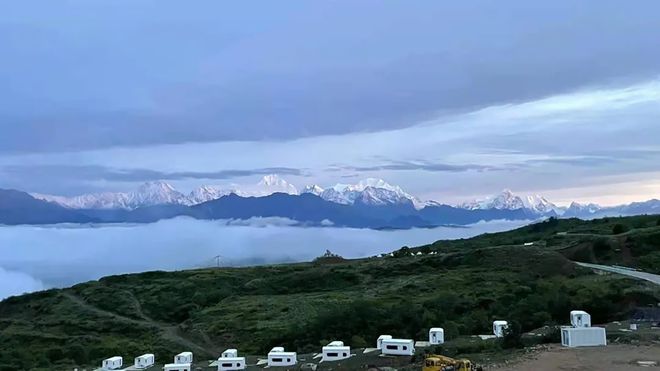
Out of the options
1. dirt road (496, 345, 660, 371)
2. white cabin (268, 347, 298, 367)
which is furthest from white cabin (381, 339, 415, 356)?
dirt road (496, 345, 660, 371)

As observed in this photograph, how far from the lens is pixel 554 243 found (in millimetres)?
84938

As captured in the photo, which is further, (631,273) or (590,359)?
(631,273)

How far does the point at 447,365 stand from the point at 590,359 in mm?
7188

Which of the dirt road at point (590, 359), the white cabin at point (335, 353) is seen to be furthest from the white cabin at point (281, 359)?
the dirt road at point (590, 359)

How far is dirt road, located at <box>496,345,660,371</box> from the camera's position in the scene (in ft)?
93.2

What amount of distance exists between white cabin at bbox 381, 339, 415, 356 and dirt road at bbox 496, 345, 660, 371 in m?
7.71

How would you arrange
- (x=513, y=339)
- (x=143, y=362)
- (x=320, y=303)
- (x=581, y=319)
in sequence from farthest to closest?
1. (x=320, y=303)
2. (x=143, y=362)
3. (x=581, y=319)
4. (x=513, y=339)

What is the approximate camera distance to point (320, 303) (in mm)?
64125

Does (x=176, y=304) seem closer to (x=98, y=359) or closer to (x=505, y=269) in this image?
(x=98, y=359)

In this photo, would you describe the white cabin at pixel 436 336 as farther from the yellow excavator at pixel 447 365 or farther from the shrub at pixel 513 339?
the yellow excavator at pixel 447 365

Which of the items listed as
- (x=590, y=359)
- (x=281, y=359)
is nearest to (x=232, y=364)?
(x=281, y=359)

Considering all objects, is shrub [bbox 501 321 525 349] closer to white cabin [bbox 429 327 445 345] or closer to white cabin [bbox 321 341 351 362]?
white cabin [bbox 429 327 445 345]

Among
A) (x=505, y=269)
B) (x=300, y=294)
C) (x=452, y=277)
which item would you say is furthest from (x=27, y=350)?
(x=505, y=269)

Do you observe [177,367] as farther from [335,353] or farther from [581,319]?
[581,319]
